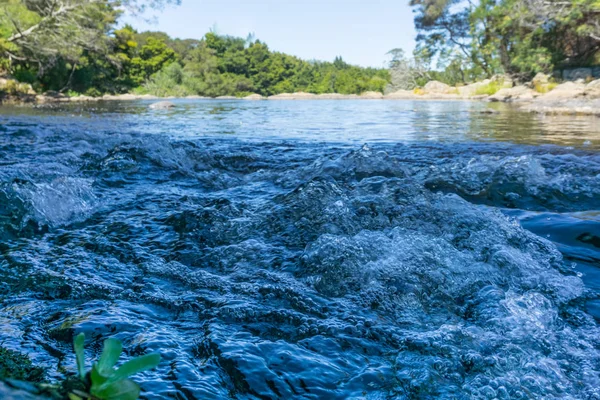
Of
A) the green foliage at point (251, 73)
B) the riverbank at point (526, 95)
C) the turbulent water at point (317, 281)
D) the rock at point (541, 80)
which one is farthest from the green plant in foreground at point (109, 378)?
the green foliage at point (251, 73)

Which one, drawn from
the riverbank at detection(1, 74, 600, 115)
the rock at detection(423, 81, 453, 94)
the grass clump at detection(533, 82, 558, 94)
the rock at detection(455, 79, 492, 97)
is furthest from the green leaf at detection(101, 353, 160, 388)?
the rock at detection(423, 81, 453, 94)

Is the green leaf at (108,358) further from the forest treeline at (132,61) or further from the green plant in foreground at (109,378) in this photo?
the forest treeline at (132,61)

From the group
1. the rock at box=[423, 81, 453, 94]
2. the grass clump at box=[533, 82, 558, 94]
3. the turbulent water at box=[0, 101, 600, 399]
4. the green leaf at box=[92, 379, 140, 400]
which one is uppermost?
the rock at box=[423, 81, 453, 94]

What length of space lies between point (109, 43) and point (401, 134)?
871 inches

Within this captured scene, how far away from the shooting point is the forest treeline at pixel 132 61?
18.0 m

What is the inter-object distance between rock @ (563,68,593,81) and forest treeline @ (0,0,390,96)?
2006cm

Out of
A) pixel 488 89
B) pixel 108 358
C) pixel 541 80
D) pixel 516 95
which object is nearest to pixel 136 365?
pixel 108 358

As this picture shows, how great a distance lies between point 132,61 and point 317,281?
51365 mm

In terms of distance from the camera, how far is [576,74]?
23.0 meters

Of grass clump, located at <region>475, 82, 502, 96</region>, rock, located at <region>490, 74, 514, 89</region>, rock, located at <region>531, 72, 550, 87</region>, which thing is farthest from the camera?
grass clump, located at <region>475, 82, 502, 96</region>

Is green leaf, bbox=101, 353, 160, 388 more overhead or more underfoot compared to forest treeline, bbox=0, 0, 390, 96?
more underfoot

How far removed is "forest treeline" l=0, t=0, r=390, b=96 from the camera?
18.0m

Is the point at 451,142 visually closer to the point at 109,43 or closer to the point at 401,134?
the point at 401,134

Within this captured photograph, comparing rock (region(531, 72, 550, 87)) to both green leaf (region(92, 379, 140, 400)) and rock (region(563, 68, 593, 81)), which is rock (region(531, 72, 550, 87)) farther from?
green leaf (region(92, 379, 140, 400))
